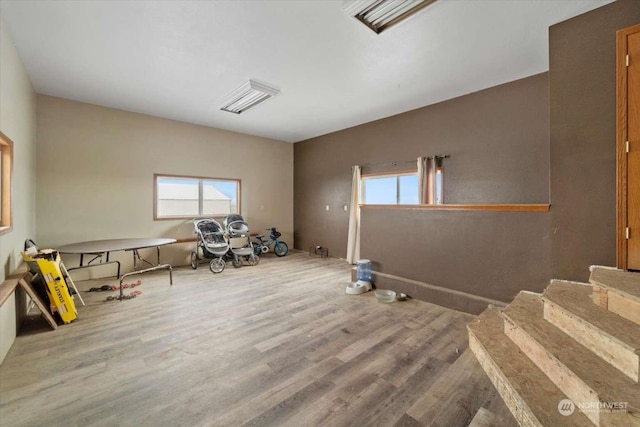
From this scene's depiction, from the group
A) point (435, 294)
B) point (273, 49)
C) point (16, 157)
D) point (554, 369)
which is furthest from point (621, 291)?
point (16, 157)

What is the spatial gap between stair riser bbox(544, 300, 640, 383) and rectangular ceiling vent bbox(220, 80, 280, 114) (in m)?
4.41

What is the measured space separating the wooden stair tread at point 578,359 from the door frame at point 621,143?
911 mm

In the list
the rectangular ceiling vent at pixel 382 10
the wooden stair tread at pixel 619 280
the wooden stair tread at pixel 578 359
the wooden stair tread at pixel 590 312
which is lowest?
the wooden stair tread at pixel 578 359

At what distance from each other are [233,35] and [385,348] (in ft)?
12.1

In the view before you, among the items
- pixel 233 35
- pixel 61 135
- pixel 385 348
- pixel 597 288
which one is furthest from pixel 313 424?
pixel 61 135

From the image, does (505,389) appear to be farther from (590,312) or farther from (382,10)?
(382,10)

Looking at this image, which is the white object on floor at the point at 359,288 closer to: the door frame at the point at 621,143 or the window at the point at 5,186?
the door frame at the point at 621,143

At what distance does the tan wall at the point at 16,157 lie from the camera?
2.46m

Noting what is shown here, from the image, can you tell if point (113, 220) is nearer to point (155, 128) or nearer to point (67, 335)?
point (155, 128)

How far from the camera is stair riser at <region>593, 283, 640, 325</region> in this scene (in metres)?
1.61

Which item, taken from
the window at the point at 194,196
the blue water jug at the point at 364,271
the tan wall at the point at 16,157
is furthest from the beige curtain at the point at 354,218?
the tan wall at the point at 16,157

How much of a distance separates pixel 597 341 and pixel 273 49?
394 cm

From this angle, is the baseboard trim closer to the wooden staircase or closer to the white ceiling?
the wooden staircase

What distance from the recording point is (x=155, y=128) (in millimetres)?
5391
